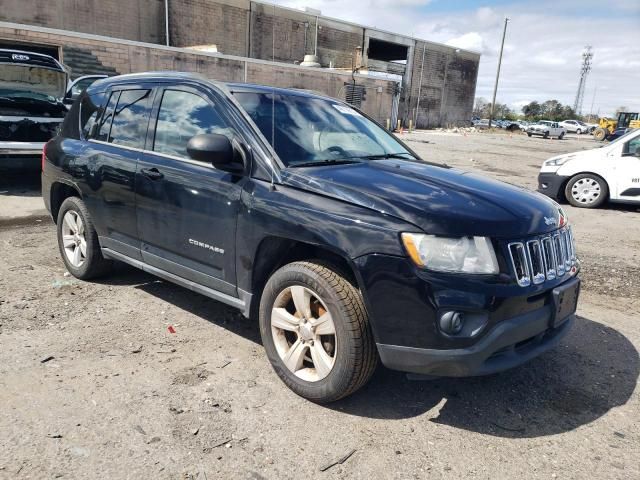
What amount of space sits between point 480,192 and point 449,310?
87 centimetres

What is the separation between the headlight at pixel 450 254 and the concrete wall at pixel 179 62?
1409 cm

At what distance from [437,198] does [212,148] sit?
136 centimetres

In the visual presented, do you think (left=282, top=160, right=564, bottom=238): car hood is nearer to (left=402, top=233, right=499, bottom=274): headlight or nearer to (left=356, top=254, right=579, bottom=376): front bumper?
(left=402, top=233, right=499, bottom=274): headlight

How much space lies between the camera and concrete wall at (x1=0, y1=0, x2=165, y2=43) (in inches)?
1008

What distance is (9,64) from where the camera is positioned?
8820 millimetres

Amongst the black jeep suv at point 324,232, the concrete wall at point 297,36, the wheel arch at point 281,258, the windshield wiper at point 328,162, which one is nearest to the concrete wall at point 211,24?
the concrete wall at point 297,36

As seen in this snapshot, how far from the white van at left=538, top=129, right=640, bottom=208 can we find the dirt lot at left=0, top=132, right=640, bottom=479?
5.93m

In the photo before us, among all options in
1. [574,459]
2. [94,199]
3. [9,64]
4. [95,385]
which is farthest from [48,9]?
[574,459]

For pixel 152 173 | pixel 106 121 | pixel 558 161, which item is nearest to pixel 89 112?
pixel 106 121

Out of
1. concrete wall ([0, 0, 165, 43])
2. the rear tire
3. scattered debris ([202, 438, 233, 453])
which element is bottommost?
scattered debris ([202, 438, 233, 453])

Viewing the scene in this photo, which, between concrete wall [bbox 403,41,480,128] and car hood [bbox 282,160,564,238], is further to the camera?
concrete wall [bbox 403,41,480,128]

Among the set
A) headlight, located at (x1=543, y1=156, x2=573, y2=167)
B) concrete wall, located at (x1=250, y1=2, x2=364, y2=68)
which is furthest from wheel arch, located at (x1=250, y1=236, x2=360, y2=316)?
concrete wall, located at (x1=250, y1=2, x2=364, y2=68)

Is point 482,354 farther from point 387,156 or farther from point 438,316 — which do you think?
point 387,156

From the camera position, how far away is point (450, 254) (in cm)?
255
